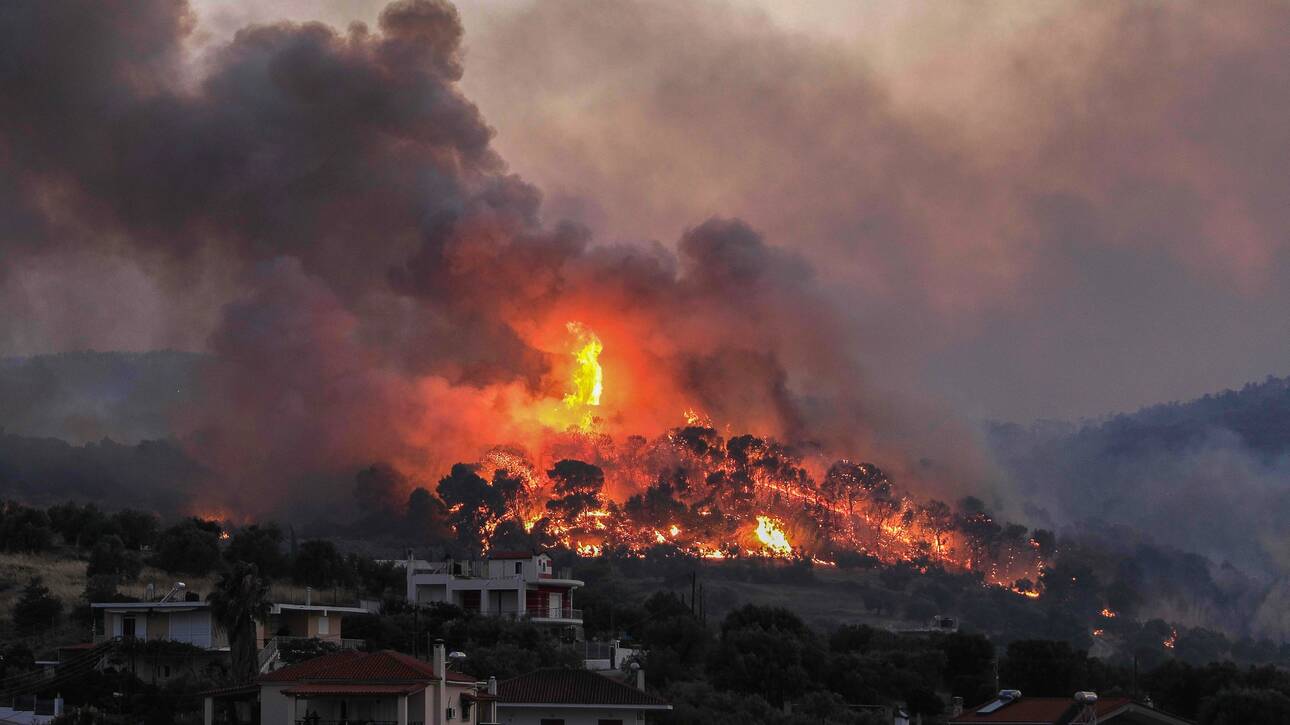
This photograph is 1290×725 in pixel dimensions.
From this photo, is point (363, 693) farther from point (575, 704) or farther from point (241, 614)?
point (241, 614)

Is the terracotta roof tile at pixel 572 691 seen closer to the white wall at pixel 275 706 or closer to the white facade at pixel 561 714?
the white facade at pixel 561 714

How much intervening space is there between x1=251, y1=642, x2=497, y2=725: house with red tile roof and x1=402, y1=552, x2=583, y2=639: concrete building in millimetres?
38204

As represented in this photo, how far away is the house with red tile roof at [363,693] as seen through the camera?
57.1 m

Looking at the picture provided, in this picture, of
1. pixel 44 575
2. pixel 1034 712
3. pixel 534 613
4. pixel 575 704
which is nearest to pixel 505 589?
pixel 534 613

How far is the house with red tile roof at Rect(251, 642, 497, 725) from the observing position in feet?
187

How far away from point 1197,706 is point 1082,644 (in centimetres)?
6585

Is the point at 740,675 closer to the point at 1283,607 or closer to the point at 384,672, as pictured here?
the point at 384,672

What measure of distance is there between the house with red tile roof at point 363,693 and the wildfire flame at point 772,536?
11124 cm

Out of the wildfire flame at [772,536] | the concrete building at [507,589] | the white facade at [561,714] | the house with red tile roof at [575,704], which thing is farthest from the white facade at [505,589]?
the wildfire flame at [772,536]

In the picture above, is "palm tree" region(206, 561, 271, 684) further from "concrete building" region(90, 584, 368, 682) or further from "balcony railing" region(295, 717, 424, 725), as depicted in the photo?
"balcony railing" region(295, 717, 424, 725)

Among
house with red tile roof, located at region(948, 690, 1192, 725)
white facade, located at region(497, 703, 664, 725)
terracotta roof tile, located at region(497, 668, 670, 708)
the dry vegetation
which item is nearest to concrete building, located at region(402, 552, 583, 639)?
the dry vegetation

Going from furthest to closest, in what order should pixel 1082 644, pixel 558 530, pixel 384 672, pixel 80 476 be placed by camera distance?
pixel 80 476 → pixel 558 530 → pixel 1082 644 → pixel 384 672

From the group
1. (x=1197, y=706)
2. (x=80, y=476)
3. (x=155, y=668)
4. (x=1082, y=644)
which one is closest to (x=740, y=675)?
(x=1197, y=706)

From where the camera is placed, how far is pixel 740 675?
8631 cm
